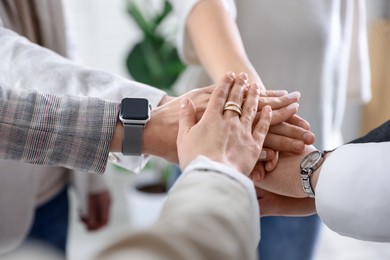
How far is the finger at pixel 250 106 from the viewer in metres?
1.03

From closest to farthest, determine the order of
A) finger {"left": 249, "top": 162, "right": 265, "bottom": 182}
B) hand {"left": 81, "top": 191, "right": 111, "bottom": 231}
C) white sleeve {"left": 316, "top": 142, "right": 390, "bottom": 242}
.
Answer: white sleeve {"left": 316, "top": 142, "right": 390, "bottom": 242}, finger {"left": 249, "top": 162, "right": 265, "bottom": 182}, hand {"left": 81, "top": 191, "right": 111, "bottom": 231}

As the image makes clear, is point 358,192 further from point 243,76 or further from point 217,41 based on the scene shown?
point 217,41

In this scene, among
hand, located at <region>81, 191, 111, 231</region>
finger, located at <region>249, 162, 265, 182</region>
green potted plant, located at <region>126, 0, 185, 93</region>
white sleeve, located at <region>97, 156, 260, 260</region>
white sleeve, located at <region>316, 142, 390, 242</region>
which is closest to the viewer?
white sleeve, located at <region>97, 156, 260, 260</region>

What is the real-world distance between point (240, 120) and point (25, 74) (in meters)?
0.41

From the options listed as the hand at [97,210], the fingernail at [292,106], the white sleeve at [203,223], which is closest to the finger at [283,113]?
the fingernail at [292,106]

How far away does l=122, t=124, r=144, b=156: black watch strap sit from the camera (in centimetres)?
104

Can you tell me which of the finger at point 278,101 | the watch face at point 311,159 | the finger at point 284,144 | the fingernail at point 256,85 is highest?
the fingernail at point 256,85

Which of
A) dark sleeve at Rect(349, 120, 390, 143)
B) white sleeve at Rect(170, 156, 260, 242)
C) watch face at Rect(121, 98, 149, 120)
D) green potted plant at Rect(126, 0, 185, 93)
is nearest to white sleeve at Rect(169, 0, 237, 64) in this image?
watch face at Rect(121, 98, 149, 120)

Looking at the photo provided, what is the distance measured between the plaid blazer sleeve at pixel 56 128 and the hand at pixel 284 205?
287 millimetres

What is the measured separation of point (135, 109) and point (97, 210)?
23.9 inches

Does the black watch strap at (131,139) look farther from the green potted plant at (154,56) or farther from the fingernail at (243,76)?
the green potted plant at (154,56)

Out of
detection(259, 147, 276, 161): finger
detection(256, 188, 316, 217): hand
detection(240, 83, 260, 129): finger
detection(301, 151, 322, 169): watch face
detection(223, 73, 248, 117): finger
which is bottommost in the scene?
detection(256, 188, 316, 217): hand

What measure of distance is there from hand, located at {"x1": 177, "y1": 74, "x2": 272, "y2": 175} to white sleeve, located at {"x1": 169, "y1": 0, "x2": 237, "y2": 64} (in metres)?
0.26

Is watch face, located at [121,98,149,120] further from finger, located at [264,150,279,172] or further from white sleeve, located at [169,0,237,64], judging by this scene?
white sleeve, located at [169,0,237,64]
